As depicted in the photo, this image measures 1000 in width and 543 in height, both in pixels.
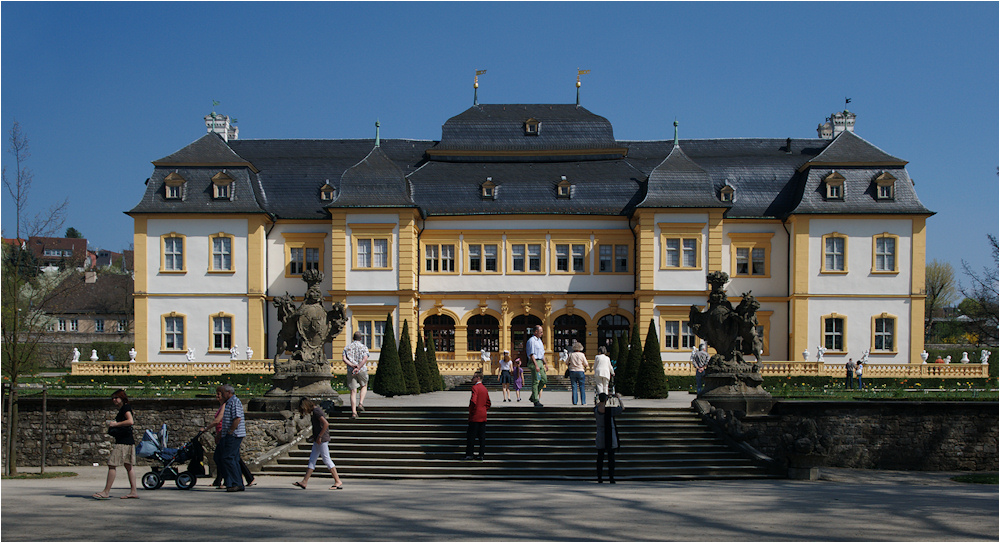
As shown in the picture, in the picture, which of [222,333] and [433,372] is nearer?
[433,372]

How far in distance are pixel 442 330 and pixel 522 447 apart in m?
22.1

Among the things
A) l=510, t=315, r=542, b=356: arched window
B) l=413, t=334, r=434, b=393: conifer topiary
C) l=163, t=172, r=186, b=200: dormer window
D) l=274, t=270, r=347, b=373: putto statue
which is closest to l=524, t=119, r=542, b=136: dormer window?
l=510, t=315, r=542, b=356: arched window

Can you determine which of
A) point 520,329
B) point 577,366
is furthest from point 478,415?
point 520,329

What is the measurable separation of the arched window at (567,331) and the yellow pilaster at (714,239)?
6.08 metres

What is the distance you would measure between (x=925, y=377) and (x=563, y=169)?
56.6 feet

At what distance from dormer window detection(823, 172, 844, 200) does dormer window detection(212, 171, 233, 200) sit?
2554cm

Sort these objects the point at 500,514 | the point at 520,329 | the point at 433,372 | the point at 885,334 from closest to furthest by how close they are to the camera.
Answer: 1. the point at 500,514
2. the point at 433,372
3. the point at 885,334
4. the point at 520,329

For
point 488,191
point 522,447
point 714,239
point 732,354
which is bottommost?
point 522,447

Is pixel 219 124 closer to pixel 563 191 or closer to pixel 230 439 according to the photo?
pixel 563 191

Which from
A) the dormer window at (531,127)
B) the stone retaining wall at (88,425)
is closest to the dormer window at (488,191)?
the dormer window at (531,127)

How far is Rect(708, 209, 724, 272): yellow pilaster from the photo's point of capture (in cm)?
3688

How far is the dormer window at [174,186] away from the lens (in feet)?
124

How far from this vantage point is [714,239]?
3697 cm

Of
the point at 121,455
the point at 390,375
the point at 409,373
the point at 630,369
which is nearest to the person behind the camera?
the point at 121,455
